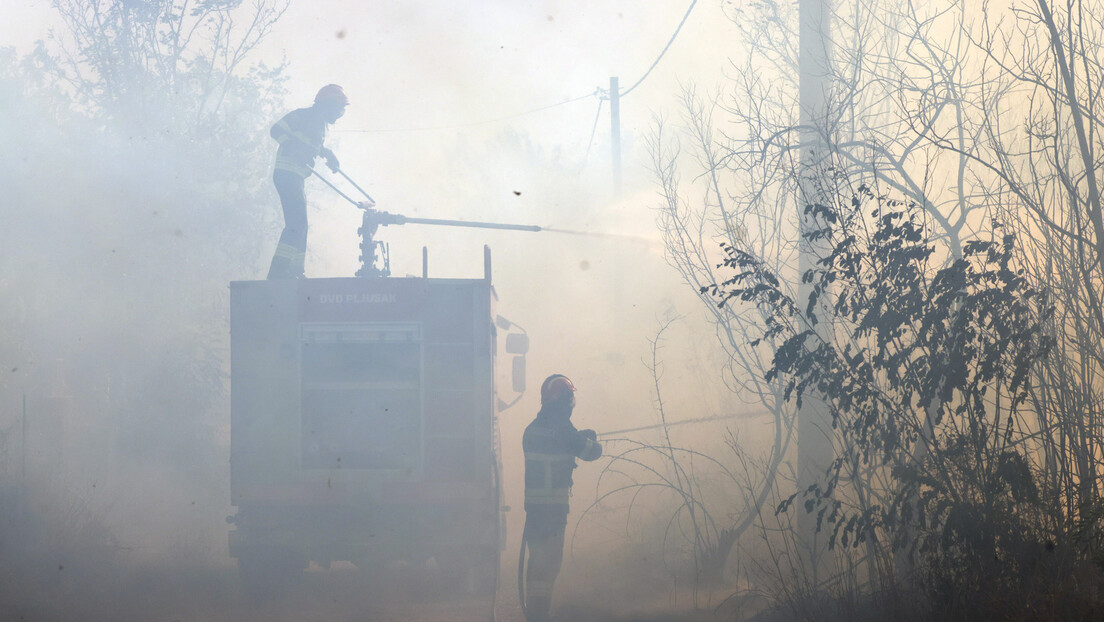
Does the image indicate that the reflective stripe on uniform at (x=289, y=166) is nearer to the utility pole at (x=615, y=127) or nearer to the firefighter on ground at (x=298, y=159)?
the firefighter on ground at (x=298, y=159)

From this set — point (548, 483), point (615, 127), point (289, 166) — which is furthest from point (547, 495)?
point (615, 127)

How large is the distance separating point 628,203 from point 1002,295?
48.5 feet

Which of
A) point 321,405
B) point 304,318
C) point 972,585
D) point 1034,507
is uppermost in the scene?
point 304,318

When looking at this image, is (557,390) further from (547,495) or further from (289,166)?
(289,166)

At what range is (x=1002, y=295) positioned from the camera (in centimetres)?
534

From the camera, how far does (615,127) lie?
21078 mm

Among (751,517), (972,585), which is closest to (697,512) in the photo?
(751,517)

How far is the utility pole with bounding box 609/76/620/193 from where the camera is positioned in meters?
20.6

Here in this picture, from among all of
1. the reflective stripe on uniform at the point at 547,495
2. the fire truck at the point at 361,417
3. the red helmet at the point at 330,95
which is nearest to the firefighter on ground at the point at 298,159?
the red helmet at the point at 330,95

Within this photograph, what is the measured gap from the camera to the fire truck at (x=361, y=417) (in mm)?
7957

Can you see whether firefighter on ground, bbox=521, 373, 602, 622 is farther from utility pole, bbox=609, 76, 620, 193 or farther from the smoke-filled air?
utility pole, bbox=609, 76, 620, 193

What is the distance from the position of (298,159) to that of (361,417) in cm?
291

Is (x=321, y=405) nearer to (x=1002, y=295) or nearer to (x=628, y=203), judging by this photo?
(x=1002, y=295)

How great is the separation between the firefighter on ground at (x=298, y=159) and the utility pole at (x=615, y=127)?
1131 cm
